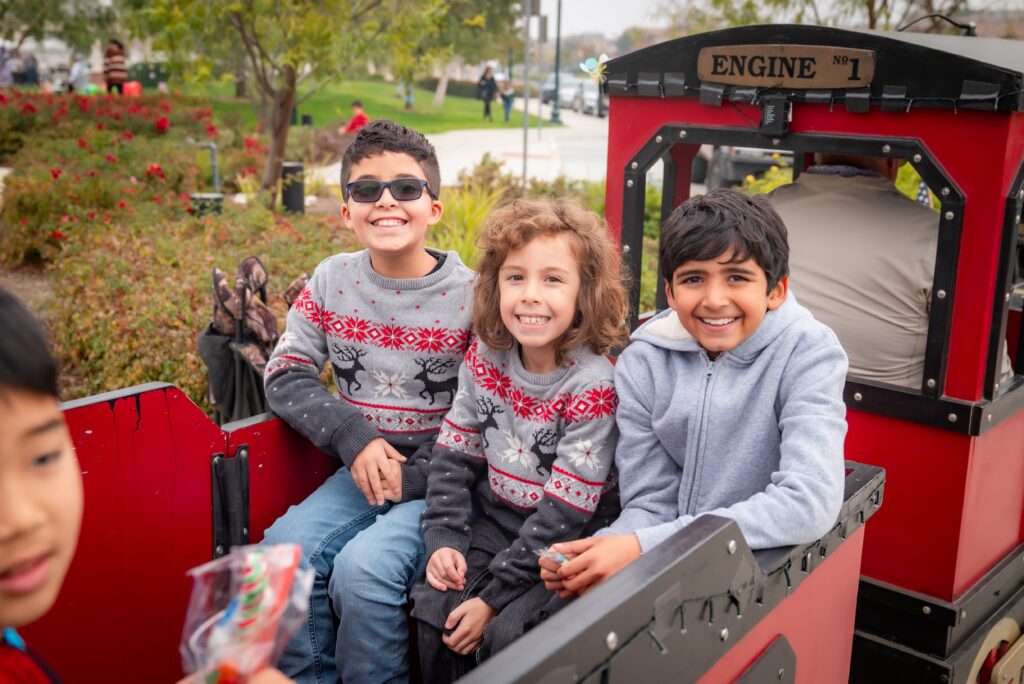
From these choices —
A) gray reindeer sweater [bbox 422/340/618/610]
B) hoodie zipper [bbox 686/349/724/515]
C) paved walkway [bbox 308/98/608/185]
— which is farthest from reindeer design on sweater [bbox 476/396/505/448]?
paved walkway [bbox 308/98/608/185]

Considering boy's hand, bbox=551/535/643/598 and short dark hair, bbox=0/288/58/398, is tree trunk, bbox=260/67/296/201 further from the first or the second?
short dark hair, bbox=0/288/58/398

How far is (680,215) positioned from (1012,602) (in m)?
1.85

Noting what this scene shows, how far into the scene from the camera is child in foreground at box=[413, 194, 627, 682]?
2.16 m

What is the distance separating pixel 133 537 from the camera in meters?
2.22

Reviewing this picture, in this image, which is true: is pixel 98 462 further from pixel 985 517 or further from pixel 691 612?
pixel 985 517

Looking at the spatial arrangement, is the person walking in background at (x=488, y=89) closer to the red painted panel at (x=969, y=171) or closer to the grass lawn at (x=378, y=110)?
the grass lawn at (x=378, y=110)

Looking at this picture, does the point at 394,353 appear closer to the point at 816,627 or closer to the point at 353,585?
the point at 353,585

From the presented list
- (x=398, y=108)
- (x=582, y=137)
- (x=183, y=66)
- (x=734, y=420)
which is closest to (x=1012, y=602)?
(x=734, y=420)

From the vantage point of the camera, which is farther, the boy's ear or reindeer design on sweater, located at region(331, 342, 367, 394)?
reindeer design on sweater, located at region(331, 342, 367, 394)

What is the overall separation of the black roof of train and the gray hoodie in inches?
29.5

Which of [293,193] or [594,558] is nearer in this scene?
[594,558]

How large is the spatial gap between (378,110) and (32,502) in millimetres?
34530

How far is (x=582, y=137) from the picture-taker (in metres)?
27.3

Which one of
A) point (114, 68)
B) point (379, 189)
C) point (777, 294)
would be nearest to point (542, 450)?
point (777, 294)
